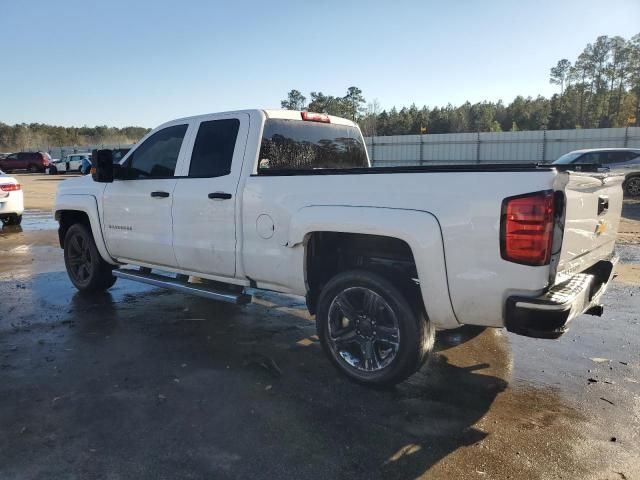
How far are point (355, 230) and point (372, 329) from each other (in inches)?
30.4

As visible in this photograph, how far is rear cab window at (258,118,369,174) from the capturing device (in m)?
4.70

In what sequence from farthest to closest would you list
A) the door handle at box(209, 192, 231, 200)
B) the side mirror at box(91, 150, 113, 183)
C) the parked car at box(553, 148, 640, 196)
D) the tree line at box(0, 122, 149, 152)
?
the tree line at box(0, 122, 149, 152), the parked car at box(553, 148, 640, 196), the side mirror at box(91, 150, 113, 183), the door handle at box(209, 192, 231, 200)

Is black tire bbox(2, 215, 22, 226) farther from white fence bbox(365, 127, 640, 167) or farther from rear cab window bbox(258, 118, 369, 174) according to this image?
white fence bbox(365, 127, 640, 167)

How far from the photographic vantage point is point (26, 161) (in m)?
44.6

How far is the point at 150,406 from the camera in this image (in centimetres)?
358

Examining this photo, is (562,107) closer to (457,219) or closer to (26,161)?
(26,161)

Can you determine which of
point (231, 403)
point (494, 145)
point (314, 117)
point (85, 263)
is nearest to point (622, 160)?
point (494, 145)

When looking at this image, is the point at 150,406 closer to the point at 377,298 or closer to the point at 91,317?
the point at 377,298

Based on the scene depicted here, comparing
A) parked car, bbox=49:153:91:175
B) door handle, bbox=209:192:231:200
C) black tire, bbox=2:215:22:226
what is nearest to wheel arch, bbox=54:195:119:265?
door handle, bbox=209:192:231:200

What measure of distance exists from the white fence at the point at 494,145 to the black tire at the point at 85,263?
2232 cm

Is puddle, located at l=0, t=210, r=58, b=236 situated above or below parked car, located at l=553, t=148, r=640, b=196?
below

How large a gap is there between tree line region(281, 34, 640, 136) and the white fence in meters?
28.0

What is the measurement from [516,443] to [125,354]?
320 centimetres

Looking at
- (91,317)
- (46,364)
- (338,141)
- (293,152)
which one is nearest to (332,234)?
(293,152)
